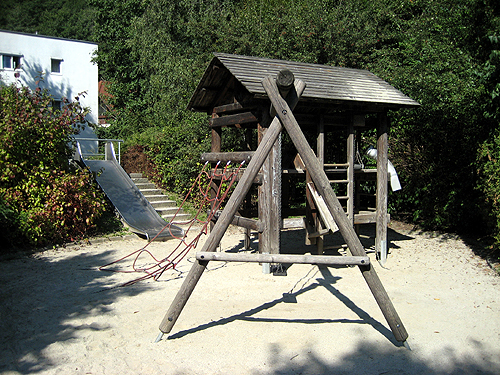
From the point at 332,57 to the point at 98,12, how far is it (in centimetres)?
2009

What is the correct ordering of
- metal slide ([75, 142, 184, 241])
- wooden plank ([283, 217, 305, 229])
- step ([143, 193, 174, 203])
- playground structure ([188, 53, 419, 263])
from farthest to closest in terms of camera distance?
step ([143, 193, 174, 203]) < metal slide ([75, 142, 184, 241]) < wooden plank ([283, 217, 305, 229]) < playground structure ([188, 53, 419, 263])

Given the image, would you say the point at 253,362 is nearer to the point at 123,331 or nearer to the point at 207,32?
the point at 123,331

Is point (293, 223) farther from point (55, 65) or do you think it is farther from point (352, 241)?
point (55, 65)

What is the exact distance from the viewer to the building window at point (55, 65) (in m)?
25.9

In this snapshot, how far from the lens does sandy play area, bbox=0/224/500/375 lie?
391 cm

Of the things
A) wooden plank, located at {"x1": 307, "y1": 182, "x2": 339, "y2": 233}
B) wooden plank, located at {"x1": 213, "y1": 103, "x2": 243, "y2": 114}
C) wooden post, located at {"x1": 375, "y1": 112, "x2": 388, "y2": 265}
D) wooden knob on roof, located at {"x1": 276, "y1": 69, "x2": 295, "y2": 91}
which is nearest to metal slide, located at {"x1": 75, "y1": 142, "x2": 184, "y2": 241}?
wooden plank, located at {"x1": 213, "y1": 103, "x2": 243, "y2": 114}

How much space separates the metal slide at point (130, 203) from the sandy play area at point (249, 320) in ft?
7.59

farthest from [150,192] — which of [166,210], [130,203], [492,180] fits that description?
[492,180]

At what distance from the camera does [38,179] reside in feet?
28.8

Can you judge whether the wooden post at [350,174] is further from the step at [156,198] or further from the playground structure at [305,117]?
the step at [156,198]

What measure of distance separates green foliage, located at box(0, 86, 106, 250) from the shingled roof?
3.17 meters

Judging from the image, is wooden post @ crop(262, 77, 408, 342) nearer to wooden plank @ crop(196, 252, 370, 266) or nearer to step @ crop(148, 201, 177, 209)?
wooden plank @ crop(196, 252, 370, 266)

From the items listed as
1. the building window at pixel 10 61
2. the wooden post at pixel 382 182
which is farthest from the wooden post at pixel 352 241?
the building window at pixel 10 61

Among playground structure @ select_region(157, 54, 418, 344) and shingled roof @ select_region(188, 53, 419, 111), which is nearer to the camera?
playground structure @ select_region(157, 54, 418, 344)
